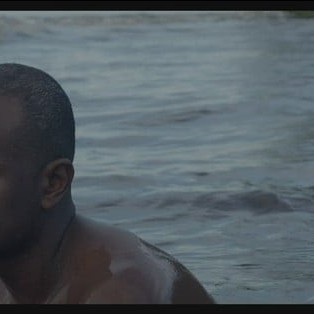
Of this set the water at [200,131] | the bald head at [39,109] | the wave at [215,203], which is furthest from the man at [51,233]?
the wave at [215,203]

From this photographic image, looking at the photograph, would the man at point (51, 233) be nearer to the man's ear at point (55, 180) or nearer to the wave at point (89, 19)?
the man's ear at point (55, 180)

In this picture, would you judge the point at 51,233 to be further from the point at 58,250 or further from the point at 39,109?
the point at 39,109

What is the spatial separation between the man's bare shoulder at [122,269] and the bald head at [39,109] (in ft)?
0.74

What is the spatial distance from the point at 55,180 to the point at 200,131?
3.69 m

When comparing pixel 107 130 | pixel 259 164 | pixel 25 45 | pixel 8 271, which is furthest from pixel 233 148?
pixel 8 271

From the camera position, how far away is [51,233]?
2967 millimetres

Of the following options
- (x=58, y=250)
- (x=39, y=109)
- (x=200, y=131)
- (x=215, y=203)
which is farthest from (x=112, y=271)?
(x=200, y=131)

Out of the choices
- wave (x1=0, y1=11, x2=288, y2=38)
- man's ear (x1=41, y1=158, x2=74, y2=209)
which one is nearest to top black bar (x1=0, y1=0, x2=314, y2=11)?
man's ear (x1=41, y1=158, x2=74, y2=209)

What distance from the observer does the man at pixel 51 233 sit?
2857mm

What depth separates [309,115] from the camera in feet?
22.5

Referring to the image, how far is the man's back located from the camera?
115 inches

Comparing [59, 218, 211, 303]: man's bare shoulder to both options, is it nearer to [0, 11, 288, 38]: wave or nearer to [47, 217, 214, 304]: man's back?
[47, 217, 214, 304]: man's back

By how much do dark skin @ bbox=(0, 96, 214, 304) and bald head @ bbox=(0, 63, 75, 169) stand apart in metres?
0.01

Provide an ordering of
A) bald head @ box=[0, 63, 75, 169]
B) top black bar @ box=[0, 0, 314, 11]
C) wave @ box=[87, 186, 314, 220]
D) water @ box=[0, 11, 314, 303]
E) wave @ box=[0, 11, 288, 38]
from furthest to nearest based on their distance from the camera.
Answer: wave @ box=[0, 11, 288, 38]
wave @ box=[87, 186, 314, 220]
water @ box=[0, 11, 314, 303]
top black bar @ box=[0, 0, 314, 11]
bald head @ box=[0, 63, 75, 169]
